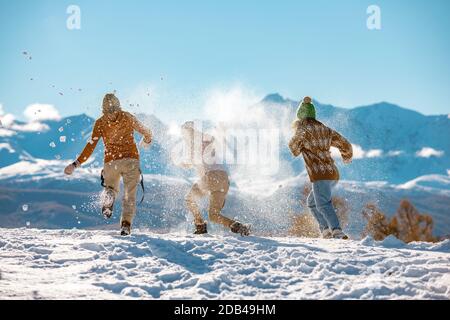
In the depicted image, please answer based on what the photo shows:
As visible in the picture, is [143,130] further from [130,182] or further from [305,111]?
[305,111]

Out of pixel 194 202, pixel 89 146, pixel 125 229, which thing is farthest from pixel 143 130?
pixel 125 229

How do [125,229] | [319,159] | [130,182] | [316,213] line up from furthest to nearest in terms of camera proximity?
[316,213]
[319,159]
[130,182]
[125,229]

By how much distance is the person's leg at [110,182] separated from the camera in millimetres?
8422

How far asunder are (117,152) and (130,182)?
547 millimetres

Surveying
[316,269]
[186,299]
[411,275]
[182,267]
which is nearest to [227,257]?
[182,267]

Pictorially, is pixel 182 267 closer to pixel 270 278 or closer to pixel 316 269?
pixel 270 278

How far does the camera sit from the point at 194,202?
8945 mm

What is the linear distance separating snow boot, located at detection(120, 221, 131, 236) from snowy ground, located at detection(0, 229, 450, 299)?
56cm

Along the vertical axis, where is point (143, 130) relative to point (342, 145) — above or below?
above

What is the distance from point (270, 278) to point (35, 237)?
166 inches

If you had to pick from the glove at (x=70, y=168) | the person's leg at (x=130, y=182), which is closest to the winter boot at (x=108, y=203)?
the person's leg at (x=130, y=182)

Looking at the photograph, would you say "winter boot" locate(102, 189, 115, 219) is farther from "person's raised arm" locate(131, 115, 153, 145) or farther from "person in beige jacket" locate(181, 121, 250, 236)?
"person in beige jacket" locate(181, 121, 250, 236)

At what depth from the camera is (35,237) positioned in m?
7.83

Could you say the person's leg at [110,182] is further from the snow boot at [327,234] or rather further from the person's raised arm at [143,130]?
the snow boot at [327,234]
